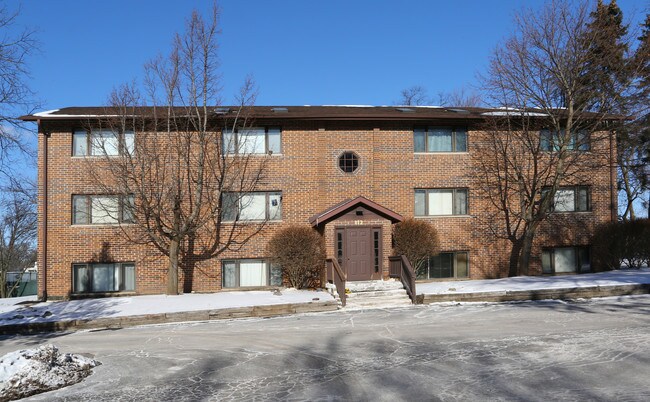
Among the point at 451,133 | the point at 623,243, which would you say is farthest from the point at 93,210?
the point at 623,243

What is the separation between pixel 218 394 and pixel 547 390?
179 inches

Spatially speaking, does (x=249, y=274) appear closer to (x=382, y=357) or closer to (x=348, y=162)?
(x=348, y=162)

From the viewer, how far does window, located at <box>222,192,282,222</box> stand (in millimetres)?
22172

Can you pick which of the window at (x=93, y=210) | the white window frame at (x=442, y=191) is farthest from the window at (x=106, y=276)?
the white window frame at (x=442, y=191)

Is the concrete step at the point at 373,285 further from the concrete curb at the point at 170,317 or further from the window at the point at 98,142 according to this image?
the window at the point at 98,142

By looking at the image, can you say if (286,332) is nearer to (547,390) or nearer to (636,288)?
(547,390)

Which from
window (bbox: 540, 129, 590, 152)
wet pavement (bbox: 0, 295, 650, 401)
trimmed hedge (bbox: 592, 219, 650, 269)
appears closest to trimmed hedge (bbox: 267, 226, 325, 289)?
wet pavement (bbox: 0, 295, 650, 401)

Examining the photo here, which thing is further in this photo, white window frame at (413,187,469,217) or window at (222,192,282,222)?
white window frame at (413,187,469,217)

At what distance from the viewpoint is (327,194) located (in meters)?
22.5

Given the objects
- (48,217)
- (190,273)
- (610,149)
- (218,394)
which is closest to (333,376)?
(218,394)

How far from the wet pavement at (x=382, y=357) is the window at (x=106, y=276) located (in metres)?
6.85

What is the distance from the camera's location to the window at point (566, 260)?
939 inches

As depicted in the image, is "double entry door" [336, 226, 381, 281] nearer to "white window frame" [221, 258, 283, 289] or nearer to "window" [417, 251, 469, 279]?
"white window frame" [221, 258, 283, 289]

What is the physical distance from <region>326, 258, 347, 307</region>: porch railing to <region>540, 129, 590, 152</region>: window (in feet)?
33.2
